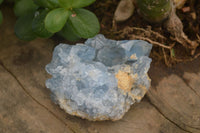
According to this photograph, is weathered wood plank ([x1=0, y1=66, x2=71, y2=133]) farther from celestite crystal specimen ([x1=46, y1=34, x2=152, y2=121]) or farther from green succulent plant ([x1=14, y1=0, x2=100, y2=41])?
green succulent plant ([x1=14, y1=0, x2=100, y2=41])

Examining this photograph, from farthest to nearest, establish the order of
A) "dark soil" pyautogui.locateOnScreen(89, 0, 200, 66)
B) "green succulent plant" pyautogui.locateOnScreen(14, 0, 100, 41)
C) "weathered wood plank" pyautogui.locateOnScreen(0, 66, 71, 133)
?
"dark soil" pyautogui.locateOnScreen(89, 0, 200, 66) < "weathered wood plank" pyautogui.locateOnScreen(0, 66, 71, 133) < "green succulent plant" pyautogui.locateOnScreen(14, 0, 100, 41)

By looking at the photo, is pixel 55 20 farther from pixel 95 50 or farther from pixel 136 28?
pixel 136 28

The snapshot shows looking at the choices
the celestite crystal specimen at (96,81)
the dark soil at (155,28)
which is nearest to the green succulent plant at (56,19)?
the celestite crystal specimen at (96,81)

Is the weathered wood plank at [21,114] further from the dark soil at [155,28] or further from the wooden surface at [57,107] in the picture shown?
the dark soil at [155,28]

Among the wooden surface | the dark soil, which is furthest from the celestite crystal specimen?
the dark soil

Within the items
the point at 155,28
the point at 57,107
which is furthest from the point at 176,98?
the point at 57,107

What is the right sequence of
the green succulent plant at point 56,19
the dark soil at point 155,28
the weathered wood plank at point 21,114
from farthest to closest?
the dark soil at point 155,28
the weathered wood plank at point 21,114
the green succulent plant at point 56,19
